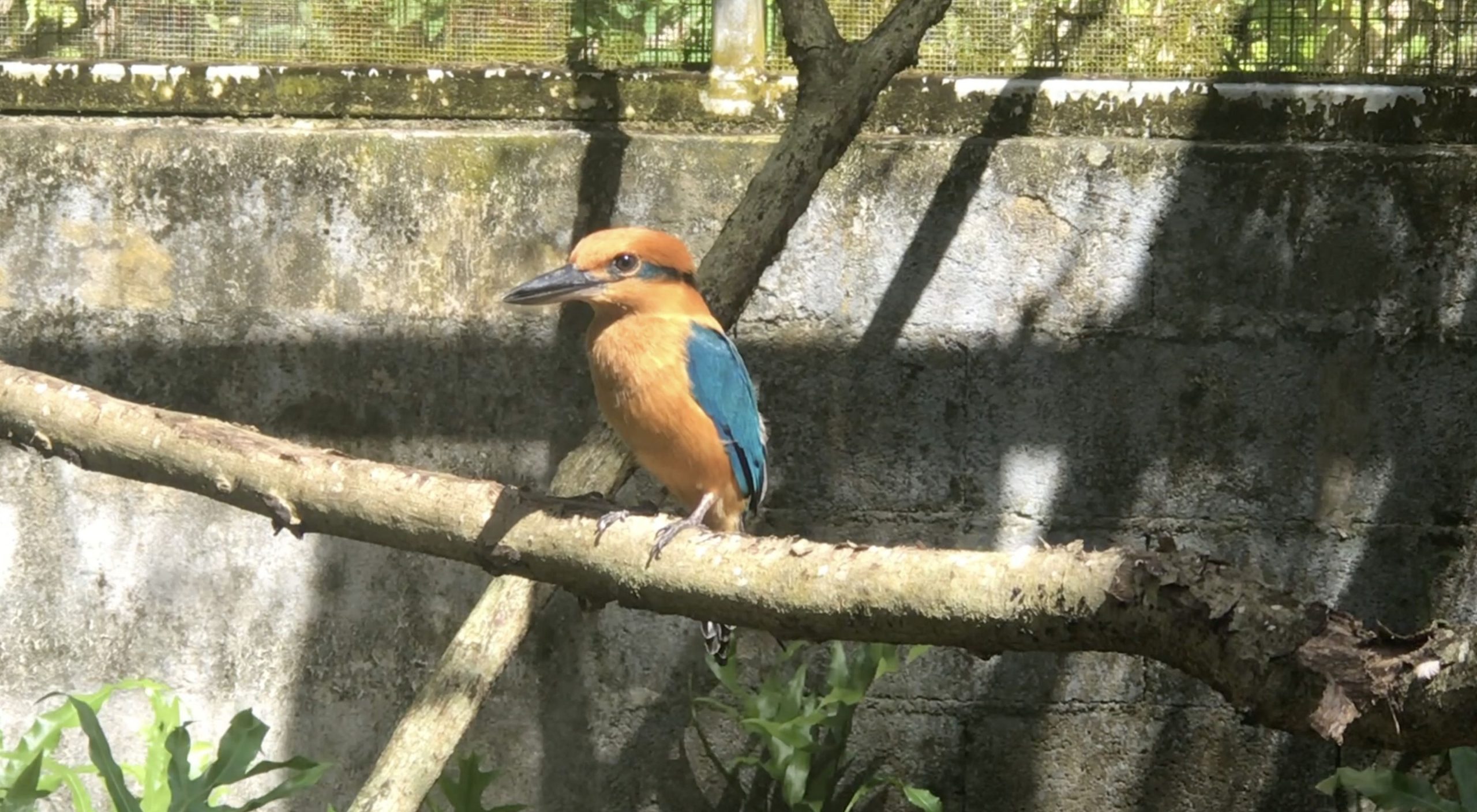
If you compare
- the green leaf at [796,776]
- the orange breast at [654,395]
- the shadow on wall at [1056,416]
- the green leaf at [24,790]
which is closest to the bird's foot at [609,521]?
the orange breast at [654,395]

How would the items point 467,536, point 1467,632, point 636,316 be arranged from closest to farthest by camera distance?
point 1467,632
point 467,536
point 636,316

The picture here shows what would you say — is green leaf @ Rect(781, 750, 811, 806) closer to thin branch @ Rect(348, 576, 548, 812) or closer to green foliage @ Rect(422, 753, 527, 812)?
green foliage @ Rect(422, 753, 527, 812)

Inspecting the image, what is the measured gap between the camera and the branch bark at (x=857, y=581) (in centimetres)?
154

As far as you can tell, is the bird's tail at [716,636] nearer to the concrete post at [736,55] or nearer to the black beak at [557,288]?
the black beak at [557,288]

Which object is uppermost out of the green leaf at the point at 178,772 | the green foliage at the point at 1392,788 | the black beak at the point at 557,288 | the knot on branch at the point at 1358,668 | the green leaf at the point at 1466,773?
the black beak at the point at 557,288

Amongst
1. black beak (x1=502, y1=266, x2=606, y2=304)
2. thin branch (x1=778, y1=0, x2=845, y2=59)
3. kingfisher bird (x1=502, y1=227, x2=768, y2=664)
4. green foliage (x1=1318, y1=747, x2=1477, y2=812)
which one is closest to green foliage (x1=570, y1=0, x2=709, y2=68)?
thin branch (x1=778, y1=0, x2=845, y2=59)

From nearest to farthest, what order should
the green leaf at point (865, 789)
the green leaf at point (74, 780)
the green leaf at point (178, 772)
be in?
the green leaf at point (178, 772) < the green leaf at point (74, 780) < the green leaf at point (865, 789)

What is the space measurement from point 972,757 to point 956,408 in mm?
974

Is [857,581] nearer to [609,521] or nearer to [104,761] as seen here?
[609,521]

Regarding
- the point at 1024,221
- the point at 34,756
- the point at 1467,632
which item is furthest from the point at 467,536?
the point at 1024,221

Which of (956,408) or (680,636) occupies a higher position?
(956,408)

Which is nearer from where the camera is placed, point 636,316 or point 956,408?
point 636,316

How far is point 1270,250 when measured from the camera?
3828 millimetres

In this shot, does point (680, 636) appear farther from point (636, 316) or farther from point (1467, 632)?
point (1467, 632)
